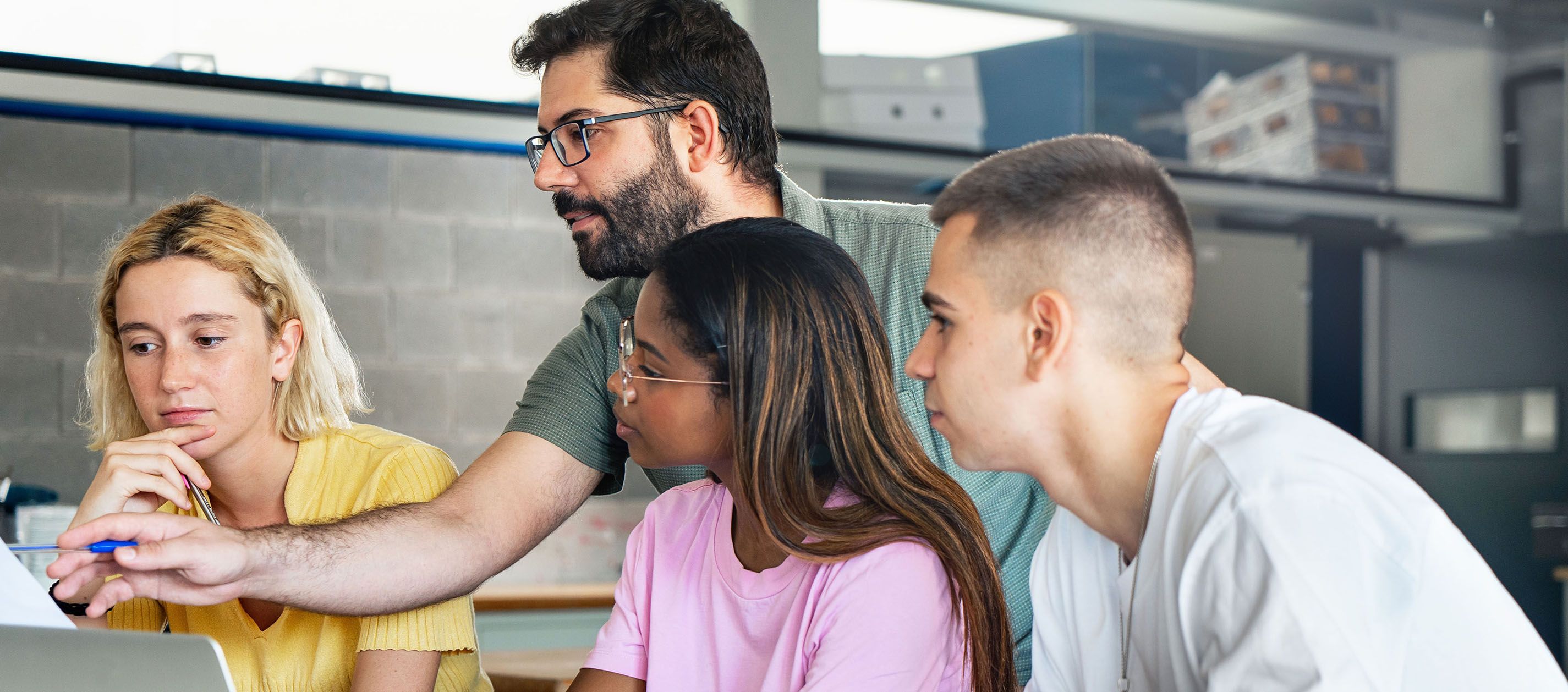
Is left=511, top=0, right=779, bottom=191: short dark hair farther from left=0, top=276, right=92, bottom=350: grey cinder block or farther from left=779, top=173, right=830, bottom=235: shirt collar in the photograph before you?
left=0, top=276, right=92, bottom=350: grey cinder block

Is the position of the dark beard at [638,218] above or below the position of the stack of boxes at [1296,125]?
below

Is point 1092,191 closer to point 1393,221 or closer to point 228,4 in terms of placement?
point 228,4

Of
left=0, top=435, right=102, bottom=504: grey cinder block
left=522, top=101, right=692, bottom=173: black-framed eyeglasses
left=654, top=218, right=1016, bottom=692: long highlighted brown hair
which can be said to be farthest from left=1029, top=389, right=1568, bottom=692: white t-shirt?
left=0, top=435, right=102, bottom=504: grey cinder block

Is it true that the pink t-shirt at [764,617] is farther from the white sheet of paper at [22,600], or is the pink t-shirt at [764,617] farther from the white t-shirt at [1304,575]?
the white sheet of paper at [22,600]

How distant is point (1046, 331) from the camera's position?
3.52ft

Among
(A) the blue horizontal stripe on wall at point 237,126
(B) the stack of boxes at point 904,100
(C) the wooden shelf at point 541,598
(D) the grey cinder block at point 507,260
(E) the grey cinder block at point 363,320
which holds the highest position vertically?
(B) the stack of boxes at point 904,100

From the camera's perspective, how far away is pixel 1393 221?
15.8 ft

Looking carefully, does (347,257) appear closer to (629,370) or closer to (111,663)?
(629,370)

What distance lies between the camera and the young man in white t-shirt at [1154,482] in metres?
0.88

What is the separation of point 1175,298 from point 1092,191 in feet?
0.38

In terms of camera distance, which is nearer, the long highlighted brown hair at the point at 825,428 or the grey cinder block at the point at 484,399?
the long highlighted brown hair at the point at 825,428

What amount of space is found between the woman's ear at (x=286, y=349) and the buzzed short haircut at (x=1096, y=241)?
3.01 feet

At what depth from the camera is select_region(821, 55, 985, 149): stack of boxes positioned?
13.1 feet

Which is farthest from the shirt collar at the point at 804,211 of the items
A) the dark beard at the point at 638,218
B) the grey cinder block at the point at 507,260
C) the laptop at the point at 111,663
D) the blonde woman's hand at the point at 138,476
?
the grey cinder block at the point at 507,260
